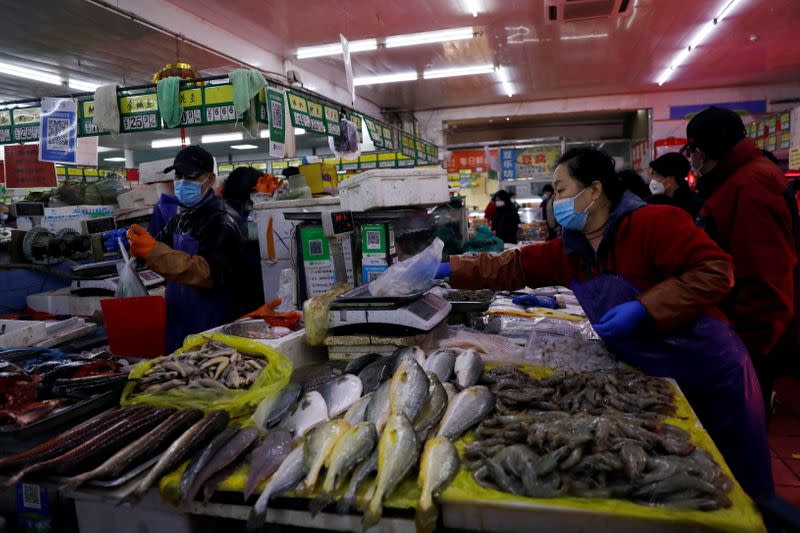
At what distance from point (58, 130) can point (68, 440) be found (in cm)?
540

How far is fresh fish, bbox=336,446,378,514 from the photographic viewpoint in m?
1.41

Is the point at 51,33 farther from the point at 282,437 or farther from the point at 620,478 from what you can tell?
the point at 620,478

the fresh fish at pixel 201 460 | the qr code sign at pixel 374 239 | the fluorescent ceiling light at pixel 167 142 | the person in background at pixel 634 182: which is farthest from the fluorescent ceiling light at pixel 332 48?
the fresh fish at pixel 201 460

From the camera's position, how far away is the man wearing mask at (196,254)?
3.52m

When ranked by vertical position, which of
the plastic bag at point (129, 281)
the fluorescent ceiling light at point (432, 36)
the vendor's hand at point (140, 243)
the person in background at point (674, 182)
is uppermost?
the fluorescent ceiling light at point (432, 36)

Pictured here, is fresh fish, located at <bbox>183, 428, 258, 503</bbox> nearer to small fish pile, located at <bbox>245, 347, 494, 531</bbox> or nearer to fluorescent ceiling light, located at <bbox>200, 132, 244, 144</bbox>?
small fish pile, located at <bbox>245, 347, 494, 531</bbox>

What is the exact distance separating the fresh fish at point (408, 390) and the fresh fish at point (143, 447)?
0.75 m

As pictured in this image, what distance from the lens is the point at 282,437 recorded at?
1.75 meters

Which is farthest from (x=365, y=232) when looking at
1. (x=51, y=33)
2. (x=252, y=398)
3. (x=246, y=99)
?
(x=51, y=33)

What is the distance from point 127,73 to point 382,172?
9.47 m

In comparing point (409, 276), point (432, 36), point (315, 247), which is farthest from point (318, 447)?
point (432, 36)

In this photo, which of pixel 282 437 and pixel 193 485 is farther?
pixel 282 437

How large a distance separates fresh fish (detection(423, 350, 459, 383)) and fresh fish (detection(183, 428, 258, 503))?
0.79 m

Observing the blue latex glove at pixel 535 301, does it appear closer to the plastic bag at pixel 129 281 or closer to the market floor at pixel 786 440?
the market floor at pixel 786 440
